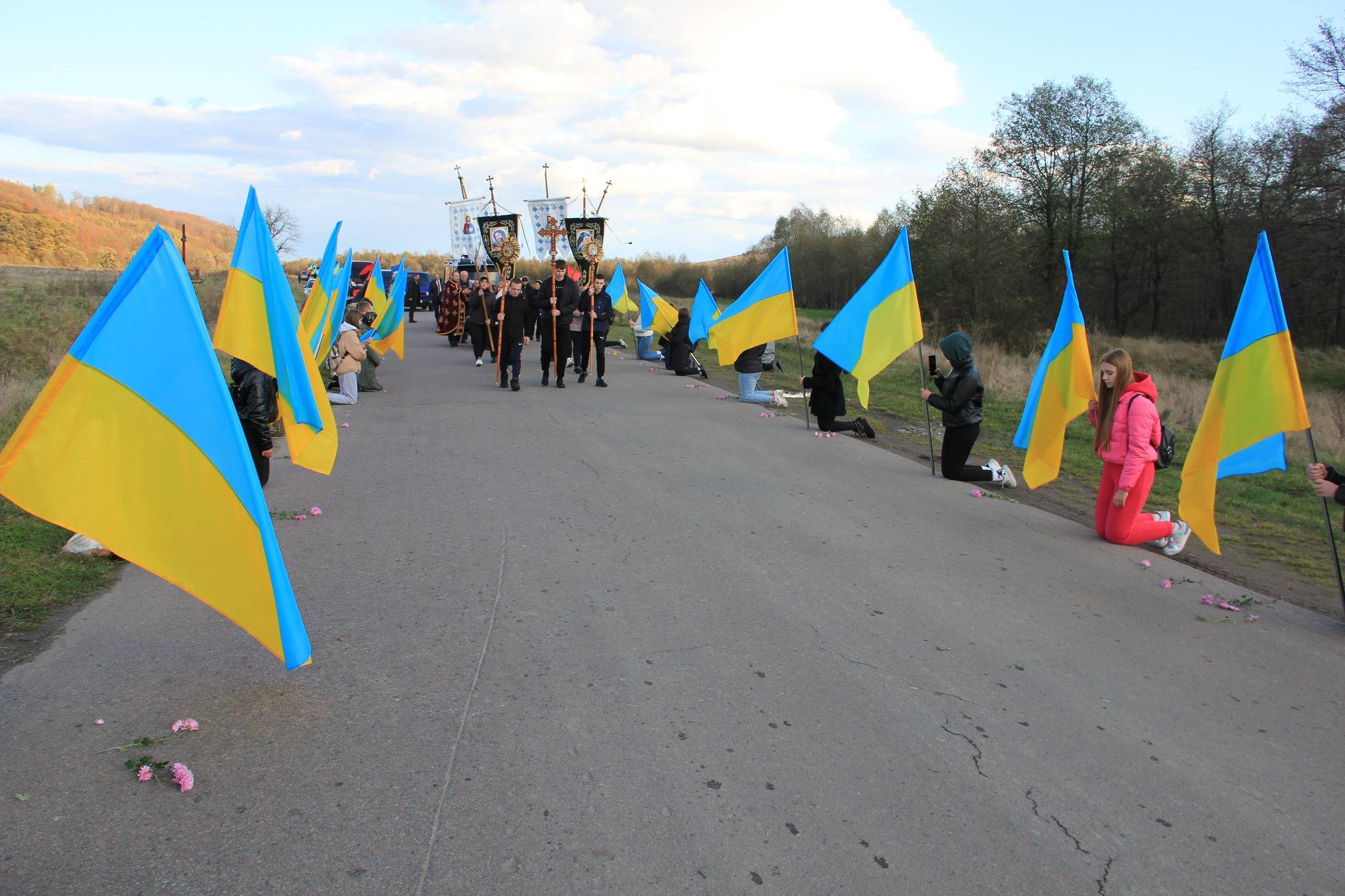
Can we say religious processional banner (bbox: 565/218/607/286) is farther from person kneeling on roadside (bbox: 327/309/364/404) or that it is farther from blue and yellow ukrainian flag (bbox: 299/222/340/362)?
blue and yellow ukrainian flag (bbox: 299/222/340/362)

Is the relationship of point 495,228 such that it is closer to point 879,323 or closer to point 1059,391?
point 879,323

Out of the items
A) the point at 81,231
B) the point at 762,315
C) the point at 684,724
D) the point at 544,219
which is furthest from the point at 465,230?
the point at 81,231

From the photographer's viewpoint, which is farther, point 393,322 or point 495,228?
point 495,228

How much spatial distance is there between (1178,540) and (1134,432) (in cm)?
100

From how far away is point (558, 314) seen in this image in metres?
16.3

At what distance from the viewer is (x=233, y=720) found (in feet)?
12.5

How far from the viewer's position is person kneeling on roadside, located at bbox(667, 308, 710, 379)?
1981 centimetres

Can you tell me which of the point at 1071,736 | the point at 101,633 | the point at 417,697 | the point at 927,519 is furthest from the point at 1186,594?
the point at 101,633

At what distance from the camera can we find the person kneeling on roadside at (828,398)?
12.4 metres


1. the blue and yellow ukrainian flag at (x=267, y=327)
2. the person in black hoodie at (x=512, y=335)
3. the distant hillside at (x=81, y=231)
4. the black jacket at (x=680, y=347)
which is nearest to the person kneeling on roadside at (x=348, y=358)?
the person in black hoodie at (x=512, y=335)

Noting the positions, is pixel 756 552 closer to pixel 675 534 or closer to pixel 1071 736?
pixel 675 534

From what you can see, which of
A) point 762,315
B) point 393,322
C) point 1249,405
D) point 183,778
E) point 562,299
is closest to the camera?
point 183,778

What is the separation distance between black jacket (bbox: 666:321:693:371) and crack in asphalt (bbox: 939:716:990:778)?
52.6 feet

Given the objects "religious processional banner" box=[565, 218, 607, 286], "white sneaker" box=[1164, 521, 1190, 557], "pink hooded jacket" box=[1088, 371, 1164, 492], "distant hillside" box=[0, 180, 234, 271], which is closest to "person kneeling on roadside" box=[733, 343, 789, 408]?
"pink hooded jacket" box=[1088, 371, 1164, 492]
